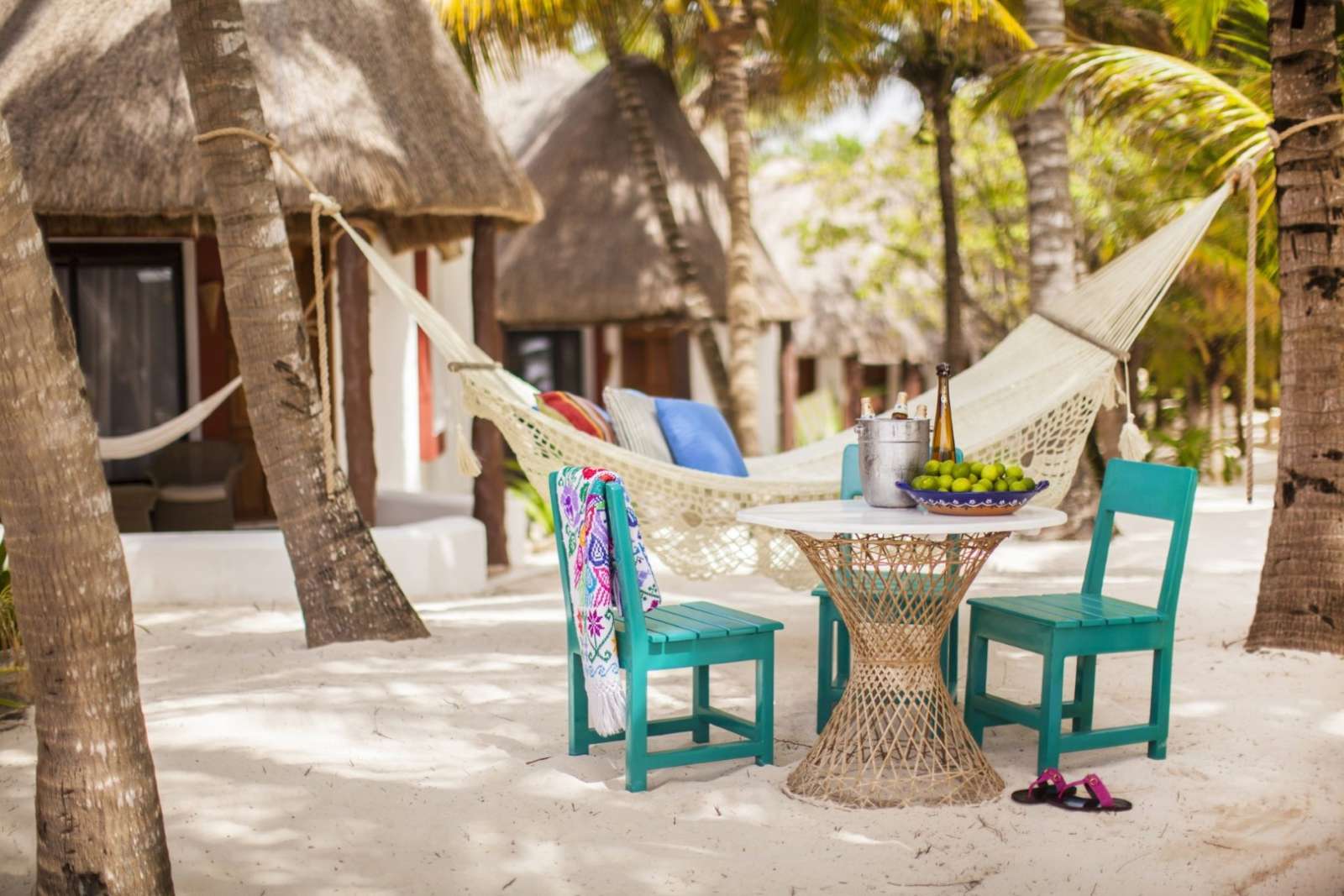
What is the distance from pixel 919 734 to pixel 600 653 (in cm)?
63

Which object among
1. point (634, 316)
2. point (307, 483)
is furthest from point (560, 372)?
point (307, 483)

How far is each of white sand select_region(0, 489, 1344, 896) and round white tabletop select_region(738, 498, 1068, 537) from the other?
527 mm

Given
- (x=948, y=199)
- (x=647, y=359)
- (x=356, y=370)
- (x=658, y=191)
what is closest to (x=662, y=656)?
(x=356, y=370)

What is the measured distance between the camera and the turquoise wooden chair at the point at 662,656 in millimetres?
2617

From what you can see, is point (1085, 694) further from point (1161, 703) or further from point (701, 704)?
point (701, 704)

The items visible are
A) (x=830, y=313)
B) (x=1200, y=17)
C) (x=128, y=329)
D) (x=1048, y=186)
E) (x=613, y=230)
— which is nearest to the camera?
(x=1200, y=17)

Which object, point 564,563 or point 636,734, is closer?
point 636,734

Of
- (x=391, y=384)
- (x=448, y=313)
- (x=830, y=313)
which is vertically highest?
(x=830, y=313)

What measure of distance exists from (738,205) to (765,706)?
5188mm

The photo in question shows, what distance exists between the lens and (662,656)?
2.63 meters

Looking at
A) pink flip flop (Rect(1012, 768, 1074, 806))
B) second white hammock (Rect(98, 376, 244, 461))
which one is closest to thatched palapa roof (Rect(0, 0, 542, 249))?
second white hammock (Rect(98, 376, 244, 461))

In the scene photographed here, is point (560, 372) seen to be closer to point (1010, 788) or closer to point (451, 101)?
point (451, 101)

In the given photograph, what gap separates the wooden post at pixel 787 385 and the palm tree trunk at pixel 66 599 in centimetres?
896

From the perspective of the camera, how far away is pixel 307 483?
3957 millimetres
